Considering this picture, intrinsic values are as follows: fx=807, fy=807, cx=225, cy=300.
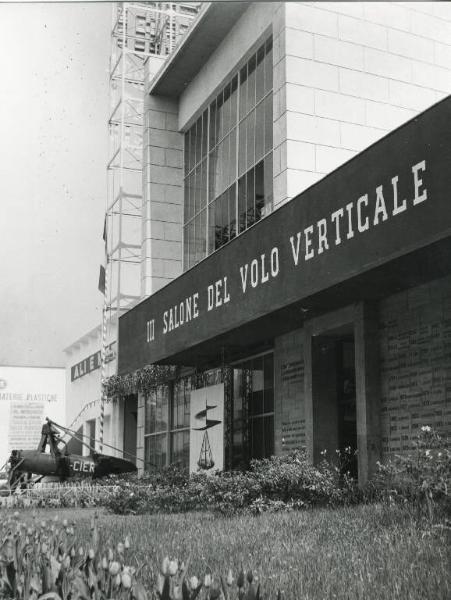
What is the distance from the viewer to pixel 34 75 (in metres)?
8.51

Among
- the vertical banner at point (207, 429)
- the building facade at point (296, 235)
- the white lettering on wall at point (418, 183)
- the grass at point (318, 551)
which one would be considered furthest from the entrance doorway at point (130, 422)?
the white lettering on wall at point (418, 183)

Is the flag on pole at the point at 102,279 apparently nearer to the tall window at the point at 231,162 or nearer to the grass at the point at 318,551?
the tall window at the point at 231,162

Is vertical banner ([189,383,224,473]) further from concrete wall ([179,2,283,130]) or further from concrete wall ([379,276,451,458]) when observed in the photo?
concrete wall ([179,2,283,130])

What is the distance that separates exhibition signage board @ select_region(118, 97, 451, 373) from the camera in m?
11.1

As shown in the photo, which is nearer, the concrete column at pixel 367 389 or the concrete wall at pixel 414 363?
the concrete wall at pixel 414 363

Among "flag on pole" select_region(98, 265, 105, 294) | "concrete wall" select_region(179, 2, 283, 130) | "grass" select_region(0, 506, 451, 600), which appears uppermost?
"concrete wall" select_region(179, 2, 283, 130)

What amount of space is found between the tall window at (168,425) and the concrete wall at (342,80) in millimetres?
8580

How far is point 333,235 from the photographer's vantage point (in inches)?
523

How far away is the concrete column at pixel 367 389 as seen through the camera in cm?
1460

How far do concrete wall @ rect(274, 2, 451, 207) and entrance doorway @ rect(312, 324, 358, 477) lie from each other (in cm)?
474

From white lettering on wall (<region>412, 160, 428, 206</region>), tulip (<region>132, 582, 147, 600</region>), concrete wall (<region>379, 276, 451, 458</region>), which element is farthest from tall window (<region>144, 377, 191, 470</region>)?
tulip (<region>132, 582, 147, 600</region>)

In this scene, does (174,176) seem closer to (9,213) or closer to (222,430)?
(222,430)

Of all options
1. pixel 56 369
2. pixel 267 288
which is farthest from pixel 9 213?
pixel 56 369

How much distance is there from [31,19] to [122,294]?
26912 millimetres
